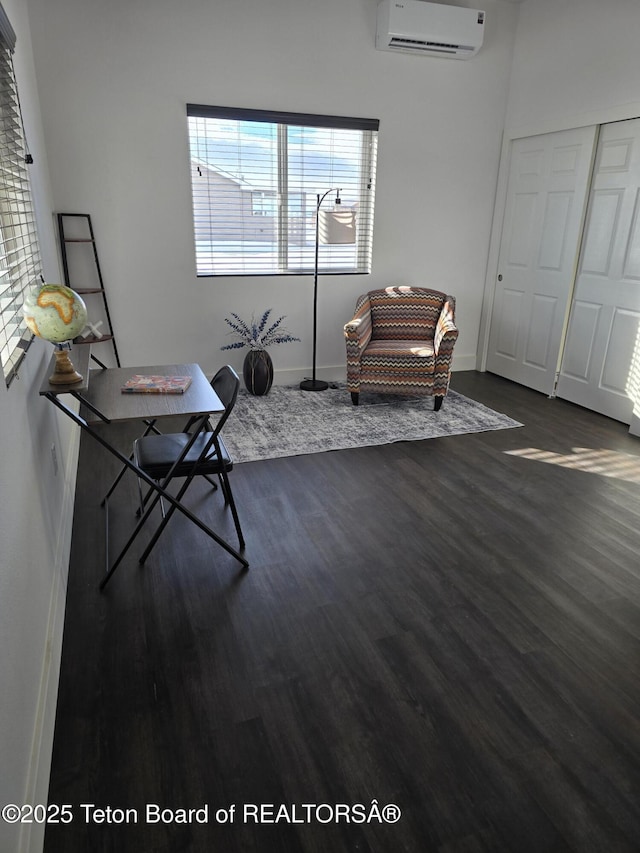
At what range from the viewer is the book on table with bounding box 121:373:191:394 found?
2.29 m

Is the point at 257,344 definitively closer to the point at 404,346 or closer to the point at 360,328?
the point at 360,328

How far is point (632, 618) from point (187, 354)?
12.2ft

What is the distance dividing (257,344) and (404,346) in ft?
4.00

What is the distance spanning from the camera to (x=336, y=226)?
426 cm

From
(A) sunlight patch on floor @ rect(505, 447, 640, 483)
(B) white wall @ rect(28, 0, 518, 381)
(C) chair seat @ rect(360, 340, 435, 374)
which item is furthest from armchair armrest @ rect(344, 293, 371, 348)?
(A) sunlight patch on floor @ rect(505, 447, 640, 483)

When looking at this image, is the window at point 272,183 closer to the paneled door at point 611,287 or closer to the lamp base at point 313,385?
the lamp base at point 313,385

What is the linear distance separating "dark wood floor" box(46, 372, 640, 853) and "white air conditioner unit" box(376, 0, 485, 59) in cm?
367

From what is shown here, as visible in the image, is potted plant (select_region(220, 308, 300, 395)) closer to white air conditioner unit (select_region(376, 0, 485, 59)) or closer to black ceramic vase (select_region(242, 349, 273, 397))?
black ceramic vase (select_region(242, 349, 273, 397))

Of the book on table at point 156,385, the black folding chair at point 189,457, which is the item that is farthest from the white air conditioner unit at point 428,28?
the book on table at point 156,385

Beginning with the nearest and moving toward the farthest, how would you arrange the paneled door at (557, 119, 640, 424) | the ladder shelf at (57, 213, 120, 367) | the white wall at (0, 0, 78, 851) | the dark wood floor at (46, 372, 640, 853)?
the white wall at (0, 0, 78, 851) < the dark wood floor at (46, 372, 640, 853) < the paneled door at (557, 119, 640, 424) < the ladder shelf at (57, 213, 120, 367)

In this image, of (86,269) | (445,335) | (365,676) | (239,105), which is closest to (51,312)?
(365,676)

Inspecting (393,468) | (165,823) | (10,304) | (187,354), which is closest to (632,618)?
(393,468)

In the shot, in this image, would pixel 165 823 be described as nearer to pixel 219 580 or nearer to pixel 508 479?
pixel 219 580

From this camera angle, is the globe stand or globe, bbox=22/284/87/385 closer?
globe, bbox=22/284/87/385
